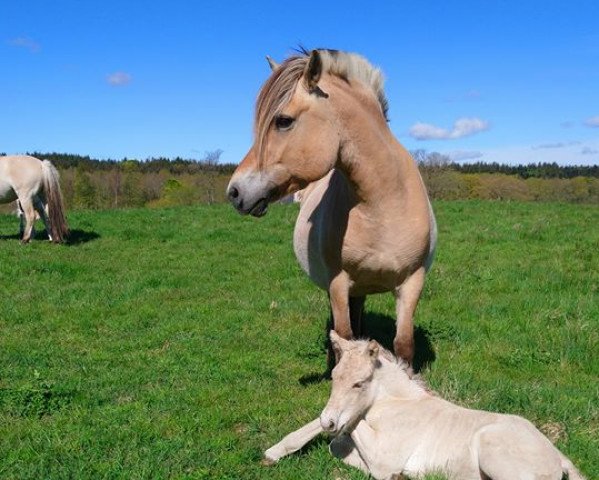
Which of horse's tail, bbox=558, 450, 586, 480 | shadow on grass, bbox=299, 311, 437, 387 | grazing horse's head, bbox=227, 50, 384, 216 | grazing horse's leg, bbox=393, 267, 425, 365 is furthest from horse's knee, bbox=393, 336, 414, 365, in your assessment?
horse's tail, bbox=558, 450, 586, 480

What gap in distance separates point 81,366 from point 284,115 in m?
3.82

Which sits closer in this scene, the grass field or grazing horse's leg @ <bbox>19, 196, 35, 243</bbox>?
the grass field

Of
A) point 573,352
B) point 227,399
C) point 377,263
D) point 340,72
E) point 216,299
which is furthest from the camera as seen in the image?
point 216,299

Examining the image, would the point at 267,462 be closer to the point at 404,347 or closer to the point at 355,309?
the point at 404,347

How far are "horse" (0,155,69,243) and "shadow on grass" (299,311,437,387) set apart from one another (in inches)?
391

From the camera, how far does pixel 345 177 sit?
4809 millimetres

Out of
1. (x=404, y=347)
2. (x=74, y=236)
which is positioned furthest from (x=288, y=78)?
(x=74, y=236)

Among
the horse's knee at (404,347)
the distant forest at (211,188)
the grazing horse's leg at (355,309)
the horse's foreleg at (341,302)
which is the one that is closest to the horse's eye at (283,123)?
the horse's foreleg at (341,302)

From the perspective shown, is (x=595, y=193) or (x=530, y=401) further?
(x=595, y=193)

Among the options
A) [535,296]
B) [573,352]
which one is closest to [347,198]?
[573,352]

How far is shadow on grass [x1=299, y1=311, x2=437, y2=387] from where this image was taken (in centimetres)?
596

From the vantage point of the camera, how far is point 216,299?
941 cm

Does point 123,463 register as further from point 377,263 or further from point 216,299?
point 216,299

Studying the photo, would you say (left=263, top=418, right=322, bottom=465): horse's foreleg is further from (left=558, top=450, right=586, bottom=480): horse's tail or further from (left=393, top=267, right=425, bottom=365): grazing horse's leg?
(left=558, top=450, right=586, bottom=480): horse's tail
